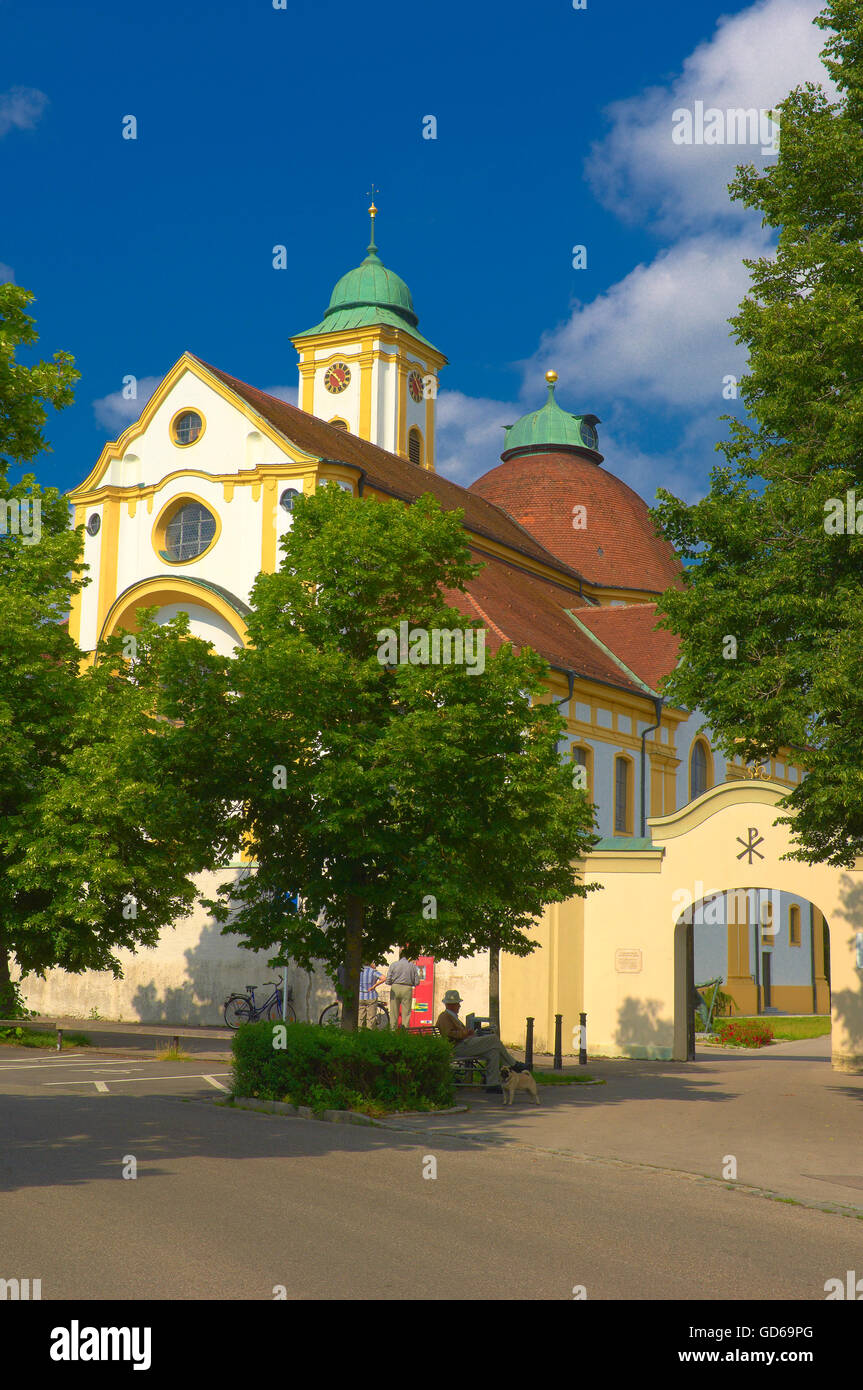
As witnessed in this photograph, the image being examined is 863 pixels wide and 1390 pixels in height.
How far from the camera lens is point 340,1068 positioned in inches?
593

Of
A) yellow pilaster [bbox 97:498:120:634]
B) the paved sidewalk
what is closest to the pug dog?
the paved sidewalk

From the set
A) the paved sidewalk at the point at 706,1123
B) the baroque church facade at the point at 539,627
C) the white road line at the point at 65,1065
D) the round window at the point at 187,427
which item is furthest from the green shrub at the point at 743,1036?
the round window at the point at 187,427

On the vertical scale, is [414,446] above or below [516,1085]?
above

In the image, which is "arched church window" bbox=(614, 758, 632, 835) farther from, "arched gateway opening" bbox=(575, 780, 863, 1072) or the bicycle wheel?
the bicycle wheel

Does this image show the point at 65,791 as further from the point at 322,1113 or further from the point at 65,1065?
the point at 322,1113

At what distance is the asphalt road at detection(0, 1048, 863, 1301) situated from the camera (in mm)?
7055

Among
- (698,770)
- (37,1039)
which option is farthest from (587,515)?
(37,1039)

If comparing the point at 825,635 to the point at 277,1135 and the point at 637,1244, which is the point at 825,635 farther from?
the point at 637,1244

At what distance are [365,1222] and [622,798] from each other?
99.3ft

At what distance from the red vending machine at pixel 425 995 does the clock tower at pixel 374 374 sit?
2943 centimetres

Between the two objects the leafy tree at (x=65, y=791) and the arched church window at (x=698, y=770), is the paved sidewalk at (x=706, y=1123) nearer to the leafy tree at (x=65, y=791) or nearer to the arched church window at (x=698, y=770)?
the leafy tree at (x=65, y=791)

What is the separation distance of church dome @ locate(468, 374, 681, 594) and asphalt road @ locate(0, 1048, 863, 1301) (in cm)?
3973

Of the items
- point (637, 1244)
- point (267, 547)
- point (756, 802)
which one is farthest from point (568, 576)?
point (637, 1244)

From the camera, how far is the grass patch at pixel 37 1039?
24.1 m
